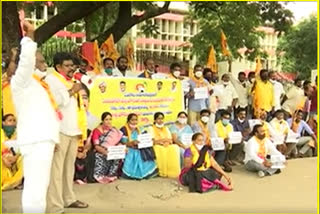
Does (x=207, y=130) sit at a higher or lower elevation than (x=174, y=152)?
higher

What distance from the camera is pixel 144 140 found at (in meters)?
7.44

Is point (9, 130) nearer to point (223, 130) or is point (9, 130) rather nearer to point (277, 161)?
point (223, 130)

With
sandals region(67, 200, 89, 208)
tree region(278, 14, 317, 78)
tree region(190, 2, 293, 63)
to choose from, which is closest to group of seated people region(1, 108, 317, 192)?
sandals region(67, 200, 89, 208)

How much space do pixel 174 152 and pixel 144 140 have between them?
44cm

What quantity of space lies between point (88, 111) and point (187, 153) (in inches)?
54.5

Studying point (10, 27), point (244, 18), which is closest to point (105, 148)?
point (10, 27)

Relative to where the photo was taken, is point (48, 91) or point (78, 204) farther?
point (78, 204)

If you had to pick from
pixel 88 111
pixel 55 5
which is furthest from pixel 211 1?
pixel 88 111

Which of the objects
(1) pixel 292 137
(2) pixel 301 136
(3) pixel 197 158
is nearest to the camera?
(3) pixel 197 158

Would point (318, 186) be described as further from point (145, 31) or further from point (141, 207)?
point (145, 31)

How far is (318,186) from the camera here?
7555 millimetres

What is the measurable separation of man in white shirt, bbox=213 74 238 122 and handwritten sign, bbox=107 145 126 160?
1.95 metres

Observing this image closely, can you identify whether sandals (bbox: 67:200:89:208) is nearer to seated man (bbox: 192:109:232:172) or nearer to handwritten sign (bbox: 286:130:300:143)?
seated man (bbox: 192:109:232:172)

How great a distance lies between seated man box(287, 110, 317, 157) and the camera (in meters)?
9.68
